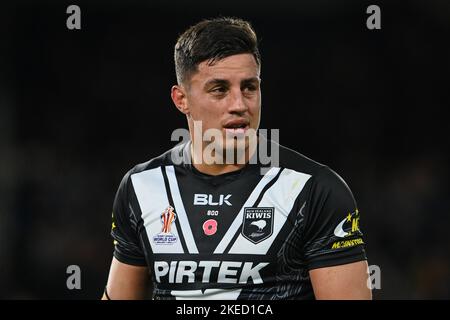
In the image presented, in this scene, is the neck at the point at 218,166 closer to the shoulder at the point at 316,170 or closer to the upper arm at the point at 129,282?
the shoulder at the point at 316,170

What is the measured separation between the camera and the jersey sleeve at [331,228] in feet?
11.9

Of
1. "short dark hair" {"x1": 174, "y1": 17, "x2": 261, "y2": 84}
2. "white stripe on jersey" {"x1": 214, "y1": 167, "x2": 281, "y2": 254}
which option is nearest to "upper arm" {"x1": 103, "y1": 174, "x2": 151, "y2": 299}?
"white stripe on jersey" {"x1": 214, "y1": 167, "x2": 281, "y2": 254}

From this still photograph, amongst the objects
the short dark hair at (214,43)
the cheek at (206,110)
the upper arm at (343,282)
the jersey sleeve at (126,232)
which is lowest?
the upper arm at (343,282)

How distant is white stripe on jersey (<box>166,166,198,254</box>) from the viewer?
12.5 feet

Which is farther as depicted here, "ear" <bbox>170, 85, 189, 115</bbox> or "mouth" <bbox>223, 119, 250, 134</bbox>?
"ear" <bbox>170, 85, 189, 115</bbox>

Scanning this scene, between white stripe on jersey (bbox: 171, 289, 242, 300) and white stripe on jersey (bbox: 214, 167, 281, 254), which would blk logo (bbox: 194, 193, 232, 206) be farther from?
white stripe on jersey (bbox: 171, 289, 242, 300)

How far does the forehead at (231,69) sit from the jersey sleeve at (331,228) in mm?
666

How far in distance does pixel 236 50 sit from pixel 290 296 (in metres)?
1.27

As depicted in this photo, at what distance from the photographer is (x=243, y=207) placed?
3861 mm

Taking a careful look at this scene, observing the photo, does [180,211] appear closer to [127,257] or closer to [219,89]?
[127,257]

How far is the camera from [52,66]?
31.4ft

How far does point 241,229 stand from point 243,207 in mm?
122

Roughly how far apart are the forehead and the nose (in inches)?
3.0

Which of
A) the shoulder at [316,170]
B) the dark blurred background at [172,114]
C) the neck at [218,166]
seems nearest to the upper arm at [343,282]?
the shoulder at [316,170]
